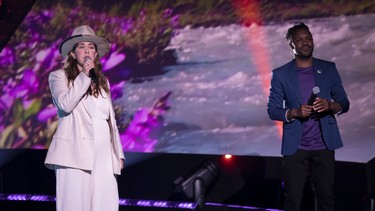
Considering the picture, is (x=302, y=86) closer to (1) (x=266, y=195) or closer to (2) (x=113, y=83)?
(1) (x=266, y=195)

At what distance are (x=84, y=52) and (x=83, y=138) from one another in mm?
463

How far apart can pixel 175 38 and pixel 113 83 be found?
2.42 feet

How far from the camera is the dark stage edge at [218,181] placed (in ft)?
14.5

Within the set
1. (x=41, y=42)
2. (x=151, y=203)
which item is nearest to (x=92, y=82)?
(x=151, y=203)

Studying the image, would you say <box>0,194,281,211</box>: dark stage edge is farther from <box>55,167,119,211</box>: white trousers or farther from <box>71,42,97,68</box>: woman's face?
<box>71,42,97,68</box>: woman's face

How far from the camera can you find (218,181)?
16.6 ft

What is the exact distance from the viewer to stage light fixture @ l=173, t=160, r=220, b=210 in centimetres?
480

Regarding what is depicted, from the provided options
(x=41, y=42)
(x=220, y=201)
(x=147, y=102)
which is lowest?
(x=220, y=201)

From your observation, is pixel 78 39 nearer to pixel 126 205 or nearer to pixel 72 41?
pixel 72 41

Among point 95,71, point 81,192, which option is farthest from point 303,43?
point 81,192

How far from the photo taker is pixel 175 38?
5445 mm

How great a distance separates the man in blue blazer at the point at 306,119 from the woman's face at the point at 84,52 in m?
1.08

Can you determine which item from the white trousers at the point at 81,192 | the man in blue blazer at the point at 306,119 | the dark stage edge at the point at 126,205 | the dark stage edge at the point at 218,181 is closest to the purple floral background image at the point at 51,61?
the dark stage edge at the point at 218,181

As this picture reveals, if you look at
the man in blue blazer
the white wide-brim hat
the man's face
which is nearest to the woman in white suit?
the white wide-brim hat
